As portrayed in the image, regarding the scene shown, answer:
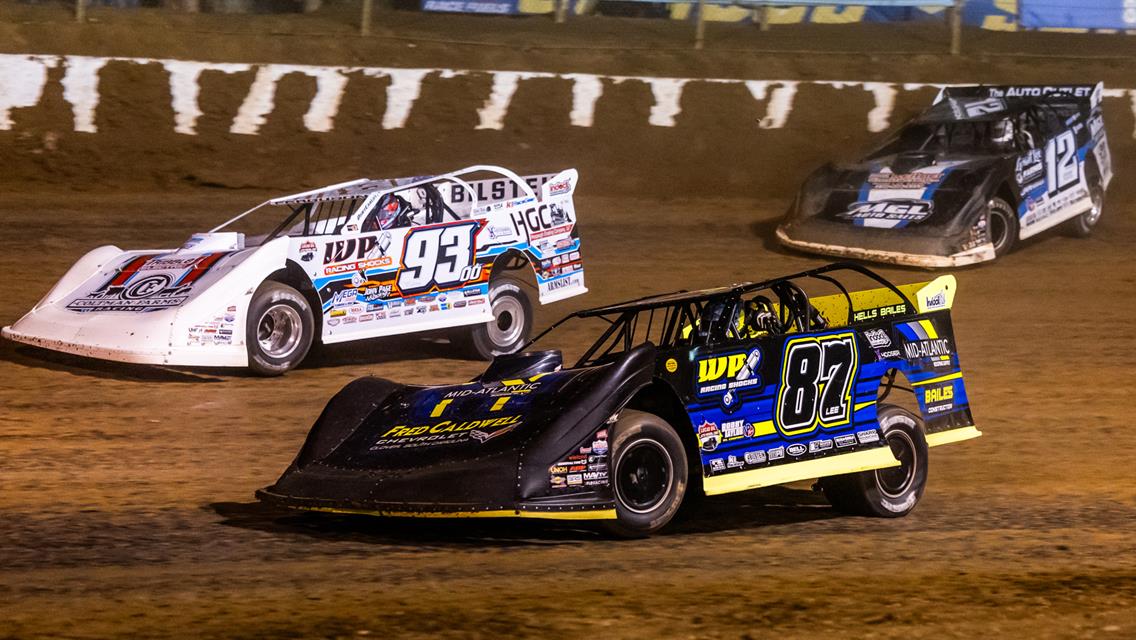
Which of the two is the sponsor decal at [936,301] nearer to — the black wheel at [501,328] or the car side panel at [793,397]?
the car side panel at [793,397]

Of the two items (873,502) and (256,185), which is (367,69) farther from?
(873,502)

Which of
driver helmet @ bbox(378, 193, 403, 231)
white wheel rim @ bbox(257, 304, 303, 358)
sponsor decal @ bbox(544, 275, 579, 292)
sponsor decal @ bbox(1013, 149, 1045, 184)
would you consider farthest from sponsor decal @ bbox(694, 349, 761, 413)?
sponsor decal @ bbox(1013, 149, 1045, 184)

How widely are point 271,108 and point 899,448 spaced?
1245 cm

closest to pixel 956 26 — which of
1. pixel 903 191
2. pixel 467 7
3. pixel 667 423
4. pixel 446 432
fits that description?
pixel 903 191

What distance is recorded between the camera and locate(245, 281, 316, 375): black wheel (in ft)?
33.3

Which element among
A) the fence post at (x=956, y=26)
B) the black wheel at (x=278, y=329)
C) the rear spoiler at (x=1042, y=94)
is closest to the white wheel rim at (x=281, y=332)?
the black wheel at (x=278, y=329)

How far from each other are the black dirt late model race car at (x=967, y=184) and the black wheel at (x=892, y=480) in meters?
7.48

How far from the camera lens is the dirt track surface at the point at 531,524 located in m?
5.00

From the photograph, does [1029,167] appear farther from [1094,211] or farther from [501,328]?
[501,328]

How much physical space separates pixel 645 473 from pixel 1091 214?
11.7 m

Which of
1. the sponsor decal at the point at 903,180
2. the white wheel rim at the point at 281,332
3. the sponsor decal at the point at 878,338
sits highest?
the sponsor decal at the point at 903,180

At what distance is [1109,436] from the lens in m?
9.05

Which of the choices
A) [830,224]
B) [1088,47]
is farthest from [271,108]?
[1088,47]

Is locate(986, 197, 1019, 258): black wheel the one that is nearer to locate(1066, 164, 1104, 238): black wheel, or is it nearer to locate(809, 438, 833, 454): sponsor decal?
locate(1066, 164, 1104, 238): black wheel
